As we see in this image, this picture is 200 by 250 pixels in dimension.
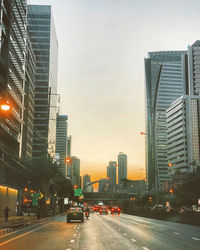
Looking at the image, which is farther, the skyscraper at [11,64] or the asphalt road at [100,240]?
the skyscraper at [11,64]

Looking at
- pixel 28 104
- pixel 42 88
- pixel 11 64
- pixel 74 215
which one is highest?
pixel 42 88

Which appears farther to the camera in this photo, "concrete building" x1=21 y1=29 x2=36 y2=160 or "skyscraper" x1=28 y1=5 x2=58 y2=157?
"skyscraper" x1=28 y1=5 x2=58 y2=157

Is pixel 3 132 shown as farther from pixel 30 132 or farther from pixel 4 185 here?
pixel 30 132

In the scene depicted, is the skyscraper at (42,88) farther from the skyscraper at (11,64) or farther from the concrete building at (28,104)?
the skyscraper at (11,64)

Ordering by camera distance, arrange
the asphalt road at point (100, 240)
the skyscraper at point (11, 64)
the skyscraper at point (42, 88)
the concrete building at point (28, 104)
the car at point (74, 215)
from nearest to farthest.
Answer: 1. the asphalt road at point (100, 240)
2. the car at point (74, 215)
3. the skyscraper at point (11, 64)
4. the concrete building at point (28, 104)
5. the skyscraper at point (42, 88)

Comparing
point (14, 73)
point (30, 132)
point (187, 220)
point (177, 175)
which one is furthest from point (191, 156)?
point (187, 220)

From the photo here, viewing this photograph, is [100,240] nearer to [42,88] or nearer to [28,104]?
[28,104]

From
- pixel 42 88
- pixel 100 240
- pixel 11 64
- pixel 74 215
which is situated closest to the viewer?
pixel 100 240

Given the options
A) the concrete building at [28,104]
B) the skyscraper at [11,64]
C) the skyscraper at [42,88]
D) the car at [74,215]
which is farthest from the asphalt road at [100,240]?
the skyscraper at [42,88]

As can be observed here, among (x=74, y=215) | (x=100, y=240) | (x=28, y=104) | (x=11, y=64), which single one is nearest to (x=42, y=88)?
(x=28, y=104)

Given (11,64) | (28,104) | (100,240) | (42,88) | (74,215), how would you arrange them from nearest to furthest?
1. (100,240)
2. (74,215)
3. (11,64)
4. (28,104)
5. (42,88)

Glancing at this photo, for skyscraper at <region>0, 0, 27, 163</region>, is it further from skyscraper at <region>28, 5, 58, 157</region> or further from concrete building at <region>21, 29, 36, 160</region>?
skyscraper at <region>28, 5, 58, 157</region>

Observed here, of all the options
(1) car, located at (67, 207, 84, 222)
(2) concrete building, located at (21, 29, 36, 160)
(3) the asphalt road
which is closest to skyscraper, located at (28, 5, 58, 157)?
(2) concrete building, located at (21, 29, 36, 160)

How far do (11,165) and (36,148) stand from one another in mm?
89756
